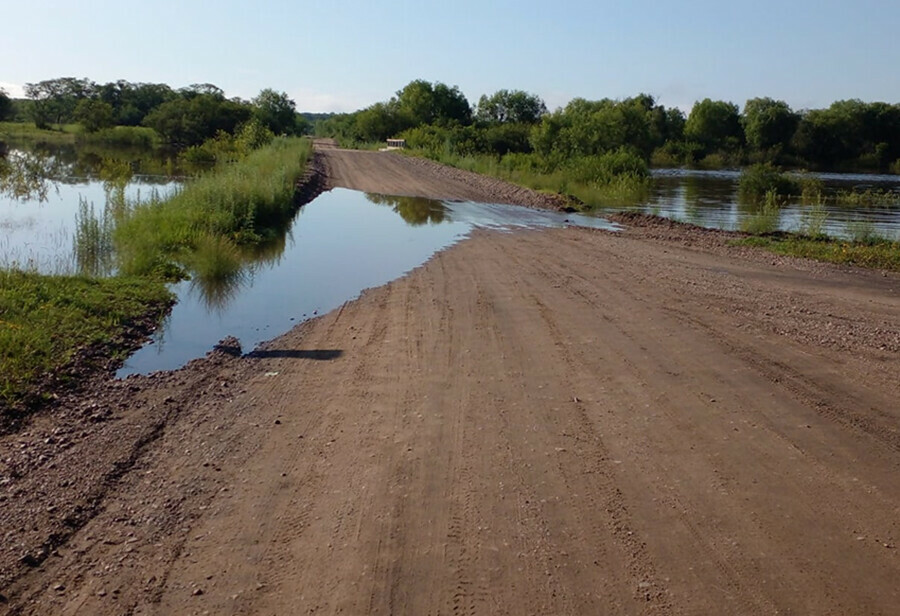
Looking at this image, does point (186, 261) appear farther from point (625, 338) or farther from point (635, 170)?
point (635, 170)

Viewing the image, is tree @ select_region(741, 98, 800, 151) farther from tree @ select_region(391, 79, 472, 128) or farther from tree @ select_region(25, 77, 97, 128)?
tree @ select_region(25, 77, 97, 128)

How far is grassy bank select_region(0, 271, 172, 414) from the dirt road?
0.91 meters

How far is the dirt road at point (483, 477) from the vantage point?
4418 mm

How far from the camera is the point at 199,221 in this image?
18578mm

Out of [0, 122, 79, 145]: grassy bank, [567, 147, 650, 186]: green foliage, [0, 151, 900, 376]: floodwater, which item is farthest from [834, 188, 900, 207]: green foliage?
[0, 122, 79, 145]: grassy bank

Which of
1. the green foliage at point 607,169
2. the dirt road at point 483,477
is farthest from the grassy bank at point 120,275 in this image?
the green foliage at point 607,169

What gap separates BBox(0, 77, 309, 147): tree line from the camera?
76125 millimetres

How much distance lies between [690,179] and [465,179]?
22271mm

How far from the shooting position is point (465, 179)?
138 feet

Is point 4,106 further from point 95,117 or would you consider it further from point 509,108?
point 509,108

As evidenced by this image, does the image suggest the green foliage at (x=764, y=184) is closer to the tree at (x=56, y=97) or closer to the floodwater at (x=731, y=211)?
the floodwater at (x=731, y=211)

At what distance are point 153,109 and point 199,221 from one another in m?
76.7

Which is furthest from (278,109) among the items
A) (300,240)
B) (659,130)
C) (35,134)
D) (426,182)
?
(300,240)

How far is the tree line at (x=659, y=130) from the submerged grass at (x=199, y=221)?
105 ft
